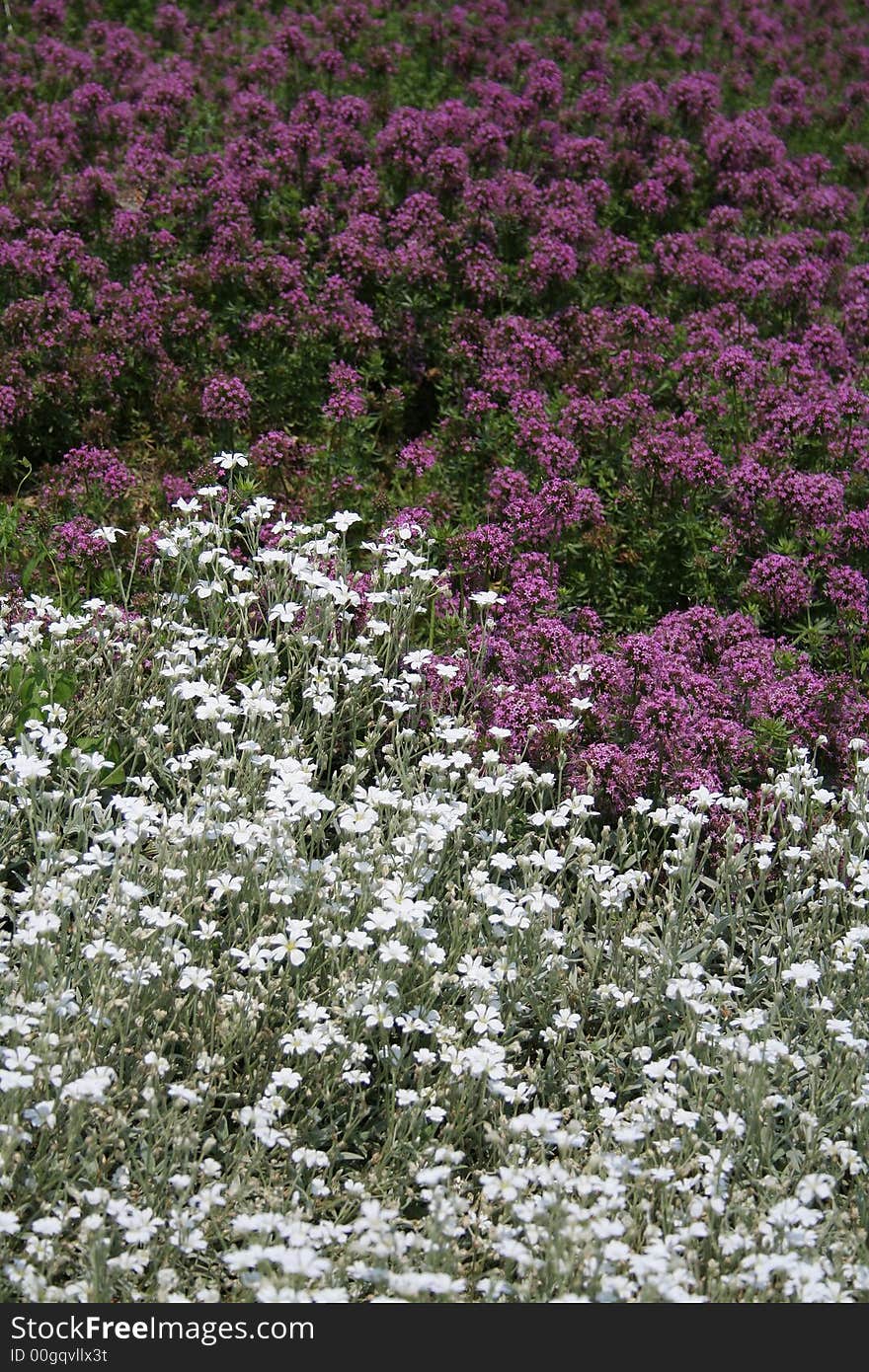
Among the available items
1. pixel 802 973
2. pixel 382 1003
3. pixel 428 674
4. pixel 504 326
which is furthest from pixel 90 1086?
pixel 504 326

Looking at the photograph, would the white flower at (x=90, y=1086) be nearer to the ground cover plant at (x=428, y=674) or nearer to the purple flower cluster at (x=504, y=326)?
the ground cover plant at (x=428, y=674)

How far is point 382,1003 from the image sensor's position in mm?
4188

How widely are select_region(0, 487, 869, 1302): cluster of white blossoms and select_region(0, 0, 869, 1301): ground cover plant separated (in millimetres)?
24

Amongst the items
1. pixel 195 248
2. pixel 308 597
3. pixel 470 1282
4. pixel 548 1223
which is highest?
pixel 195 248

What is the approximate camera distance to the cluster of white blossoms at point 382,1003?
3.70m

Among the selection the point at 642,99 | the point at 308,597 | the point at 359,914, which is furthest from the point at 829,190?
the point at 359,914

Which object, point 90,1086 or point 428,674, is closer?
point 90,1086

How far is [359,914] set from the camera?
4.48 m

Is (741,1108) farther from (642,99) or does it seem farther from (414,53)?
(414,53)

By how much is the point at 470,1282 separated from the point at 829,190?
22.0ft

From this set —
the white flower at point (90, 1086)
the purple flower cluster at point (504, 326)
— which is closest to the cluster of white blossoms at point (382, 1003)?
the white flower at point (90, 1086)

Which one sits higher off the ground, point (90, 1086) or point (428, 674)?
point (428, 674)

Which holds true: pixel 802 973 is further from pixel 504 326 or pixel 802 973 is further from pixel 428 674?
pixel 504 326

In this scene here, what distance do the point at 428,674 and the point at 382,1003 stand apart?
1710 mm
